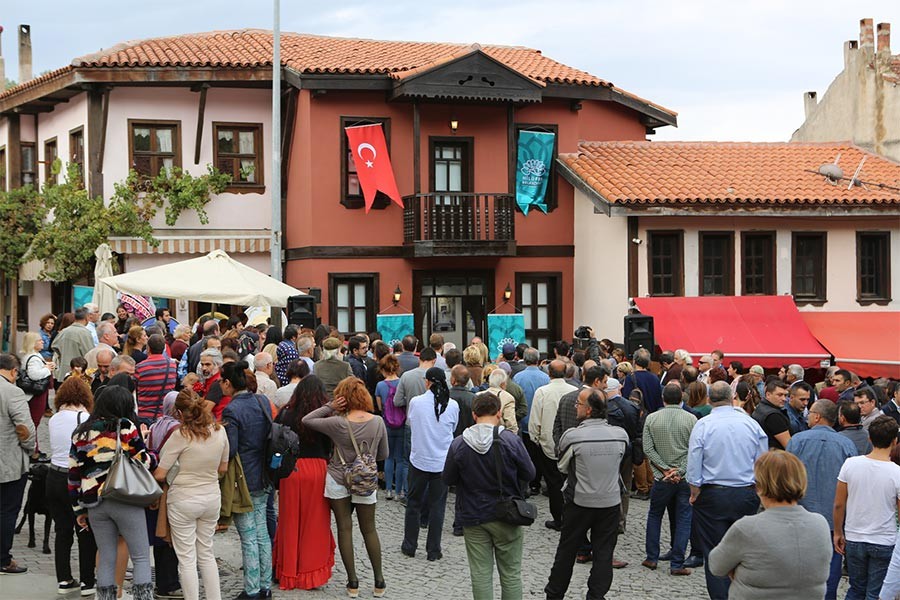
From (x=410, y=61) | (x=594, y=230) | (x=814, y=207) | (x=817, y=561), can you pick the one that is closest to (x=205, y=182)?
(x=410, y=61)

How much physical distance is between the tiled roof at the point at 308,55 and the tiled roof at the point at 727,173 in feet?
5.14

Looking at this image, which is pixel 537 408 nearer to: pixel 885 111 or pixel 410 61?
pixel 410 61

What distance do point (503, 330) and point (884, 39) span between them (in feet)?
55.8

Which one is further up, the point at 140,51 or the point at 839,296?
the point at 140,51

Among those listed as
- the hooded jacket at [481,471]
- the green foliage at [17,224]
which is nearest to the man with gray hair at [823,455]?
the hooded jacket at [481,471]

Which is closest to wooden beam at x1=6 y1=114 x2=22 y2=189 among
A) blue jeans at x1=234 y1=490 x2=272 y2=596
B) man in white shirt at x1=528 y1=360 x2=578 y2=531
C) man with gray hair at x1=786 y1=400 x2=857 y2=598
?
man in white shirt at x1=528 y1=360 x2=578 y2=531

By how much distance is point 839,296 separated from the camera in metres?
23.5

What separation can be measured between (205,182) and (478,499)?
1643cm

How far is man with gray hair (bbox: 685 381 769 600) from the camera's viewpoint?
8.98 metres

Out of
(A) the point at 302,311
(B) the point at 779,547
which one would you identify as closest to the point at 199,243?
(A) the point at 302,311

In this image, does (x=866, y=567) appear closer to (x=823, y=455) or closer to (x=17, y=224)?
(x=823, y=455)

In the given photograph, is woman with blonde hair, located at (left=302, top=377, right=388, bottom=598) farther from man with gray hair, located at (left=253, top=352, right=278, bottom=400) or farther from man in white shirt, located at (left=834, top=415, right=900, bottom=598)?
man in white shirt, located at (left=834, top=415, right=900, bottom=598)

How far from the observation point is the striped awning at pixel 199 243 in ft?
73.4

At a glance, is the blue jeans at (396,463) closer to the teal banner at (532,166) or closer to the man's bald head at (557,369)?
the man's bald head at (557,369)
